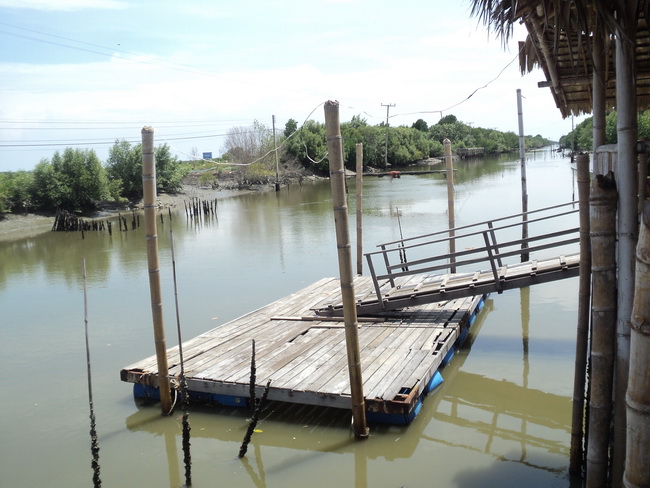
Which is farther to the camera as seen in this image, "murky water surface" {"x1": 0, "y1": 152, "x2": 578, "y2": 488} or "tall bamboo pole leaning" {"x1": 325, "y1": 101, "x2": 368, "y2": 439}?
"murky water surface" {"x1": 0, "y1": 152, "x2": 578, "y2": 488}

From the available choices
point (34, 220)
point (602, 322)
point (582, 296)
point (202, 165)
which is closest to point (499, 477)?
point (582, 296)

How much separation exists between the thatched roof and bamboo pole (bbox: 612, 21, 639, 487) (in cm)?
15

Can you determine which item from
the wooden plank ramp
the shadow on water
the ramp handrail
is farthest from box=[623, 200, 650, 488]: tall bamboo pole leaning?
the ramp handrail

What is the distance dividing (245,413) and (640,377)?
5.43 meters

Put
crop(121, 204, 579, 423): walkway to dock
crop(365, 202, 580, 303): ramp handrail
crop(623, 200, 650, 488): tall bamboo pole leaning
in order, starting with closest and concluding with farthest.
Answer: crop(623, 200, 650, 488): tall bamboo pole leaning
crop(121, 204, 579, 423): walkway to dock
crop(365, 202, 580, 303): ramp handrail

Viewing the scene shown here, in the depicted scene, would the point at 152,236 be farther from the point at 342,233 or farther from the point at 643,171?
the point at 643,171

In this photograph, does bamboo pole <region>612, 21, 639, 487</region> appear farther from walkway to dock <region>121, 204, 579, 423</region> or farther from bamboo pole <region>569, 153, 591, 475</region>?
walkway to dock <region>121, 204, 579, 423</region>

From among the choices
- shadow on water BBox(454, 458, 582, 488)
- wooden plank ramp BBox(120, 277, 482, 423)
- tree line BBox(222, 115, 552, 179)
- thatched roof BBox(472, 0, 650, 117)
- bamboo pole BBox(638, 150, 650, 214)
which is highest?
tree line BBox(222, 115, 552, 179)

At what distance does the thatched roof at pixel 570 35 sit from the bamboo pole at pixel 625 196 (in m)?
0.15

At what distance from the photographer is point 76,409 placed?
852cm

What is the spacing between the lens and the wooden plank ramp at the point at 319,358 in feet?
23.5

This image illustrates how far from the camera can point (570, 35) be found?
4.68m

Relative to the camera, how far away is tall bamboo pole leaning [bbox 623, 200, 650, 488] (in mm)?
3104

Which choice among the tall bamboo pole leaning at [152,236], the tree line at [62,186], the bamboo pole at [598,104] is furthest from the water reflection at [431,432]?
the tree line at [62,186]
